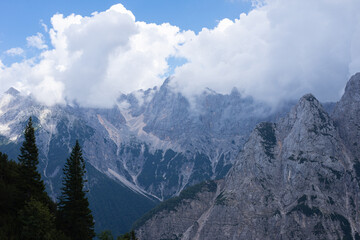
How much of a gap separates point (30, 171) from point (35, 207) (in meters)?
9.62

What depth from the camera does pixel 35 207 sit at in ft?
229

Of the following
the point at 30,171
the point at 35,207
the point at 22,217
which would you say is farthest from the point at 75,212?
the point at 30,171

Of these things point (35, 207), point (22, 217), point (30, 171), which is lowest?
point (22, 217)

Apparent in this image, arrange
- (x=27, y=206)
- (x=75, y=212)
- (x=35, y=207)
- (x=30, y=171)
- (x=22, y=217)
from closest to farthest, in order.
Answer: (x=22, y=217) → (x=35, y=207) → (x=27, y=206) → (x=30, y=171) → (x=75, y=212)

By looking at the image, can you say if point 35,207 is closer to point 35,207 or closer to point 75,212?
point 35,207

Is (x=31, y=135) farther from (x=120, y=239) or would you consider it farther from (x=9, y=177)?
(x=120, y=239)

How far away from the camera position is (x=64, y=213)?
8119 centimetres

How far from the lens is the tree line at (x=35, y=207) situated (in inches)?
2734

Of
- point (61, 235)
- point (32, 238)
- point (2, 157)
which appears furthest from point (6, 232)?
point (2, 157)

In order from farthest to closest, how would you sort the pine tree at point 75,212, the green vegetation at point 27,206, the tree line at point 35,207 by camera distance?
the pine tree at point 75,212 → the tree line at point 35,207 → the green vegetation at point 27,206

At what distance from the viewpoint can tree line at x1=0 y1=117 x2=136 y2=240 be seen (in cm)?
6944

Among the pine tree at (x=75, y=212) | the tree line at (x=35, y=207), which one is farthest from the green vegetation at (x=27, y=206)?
the pine tree at (x=75, y=212)

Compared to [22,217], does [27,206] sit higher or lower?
higher

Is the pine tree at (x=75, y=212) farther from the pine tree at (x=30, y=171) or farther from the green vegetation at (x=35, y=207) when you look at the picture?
the pine tree at (x=30, y=171)
